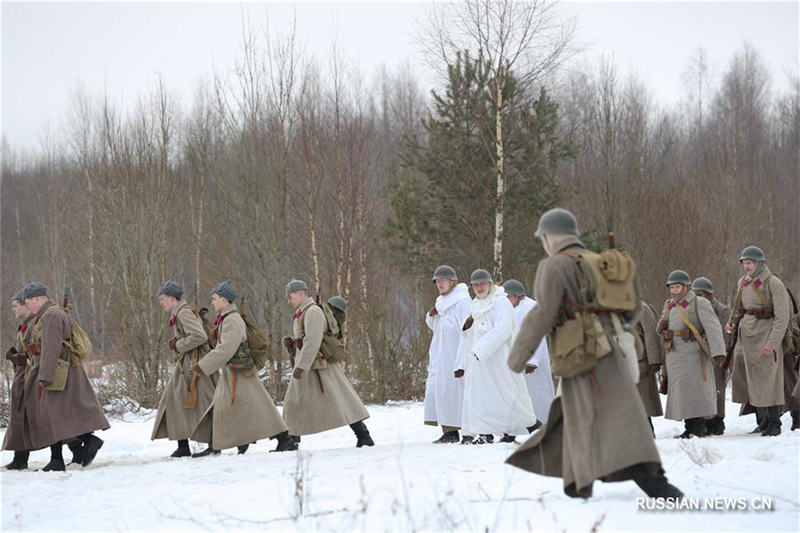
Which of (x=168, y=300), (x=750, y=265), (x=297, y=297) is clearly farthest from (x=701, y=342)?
(x=168, y=300)

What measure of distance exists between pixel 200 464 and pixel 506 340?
3.56 meters

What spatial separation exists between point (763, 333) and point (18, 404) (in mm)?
8114

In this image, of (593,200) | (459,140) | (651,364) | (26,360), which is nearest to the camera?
(26,360)

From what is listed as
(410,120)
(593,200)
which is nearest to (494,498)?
(593,200)

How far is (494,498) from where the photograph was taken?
608 centimetres

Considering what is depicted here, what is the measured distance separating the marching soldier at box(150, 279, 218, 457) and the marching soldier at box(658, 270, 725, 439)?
17.2ft

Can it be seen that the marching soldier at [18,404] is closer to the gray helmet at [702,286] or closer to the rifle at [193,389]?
the rifle at [193,389]

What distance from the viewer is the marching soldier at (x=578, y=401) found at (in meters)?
5.26

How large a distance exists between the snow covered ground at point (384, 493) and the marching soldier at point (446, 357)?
92 cm

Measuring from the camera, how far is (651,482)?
210 inches

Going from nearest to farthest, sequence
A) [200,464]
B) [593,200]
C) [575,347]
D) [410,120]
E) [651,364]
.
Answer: [575,347], [200,464], [651,364], [593,200], [410,120]

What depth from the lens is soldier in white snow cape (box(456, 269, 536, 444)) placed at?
10.0 m

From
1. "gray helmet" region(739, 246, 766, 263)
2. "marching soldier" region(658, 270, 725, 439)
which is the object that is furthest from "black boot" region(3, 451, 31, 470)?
"gray helmet" region(739, 246, 766, 263)

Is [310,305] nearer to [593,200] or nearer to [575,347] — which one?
[575,347]
